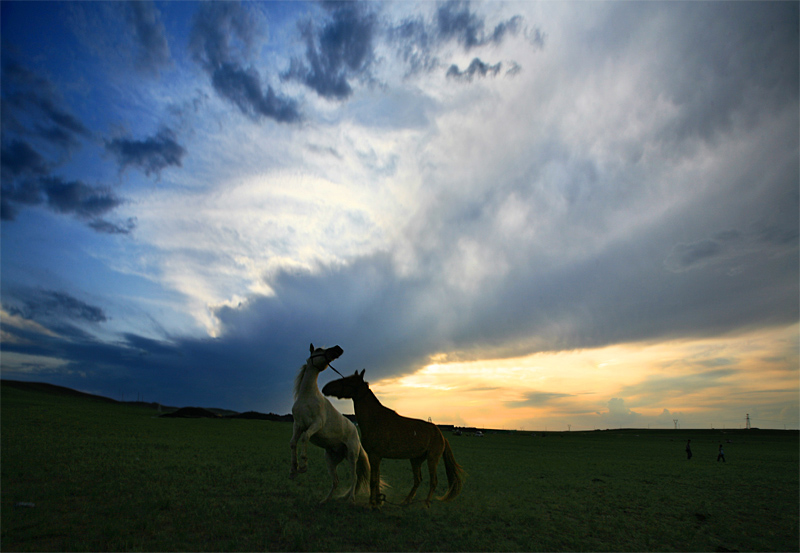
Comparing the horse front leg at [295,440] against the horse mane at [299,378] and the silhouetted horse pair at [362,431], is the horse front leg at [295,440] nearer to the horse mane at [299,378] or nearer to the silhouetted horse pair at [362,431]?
the silhouetted horse pair at [362,431]

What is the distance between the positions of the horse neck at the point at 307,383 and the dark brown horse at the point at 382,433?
67cm

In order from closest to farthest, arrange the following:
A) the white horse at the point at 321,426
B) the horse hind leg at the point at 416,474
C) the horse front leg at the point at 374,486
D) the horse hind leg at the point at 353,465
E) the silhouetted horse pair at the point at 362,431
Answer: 1. the white horse at the point at 321,426
2. the silhouetted horse pair at the point at 362,431
3. the horse front leg at the point at 374,486
4. the horse hind leg at the point at 353,465
5. the horse hind leg at the point at 416,474

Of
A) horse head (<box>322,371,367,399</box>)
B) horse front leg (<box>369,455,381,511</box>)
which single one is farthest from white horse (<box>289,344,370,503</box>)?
horse front leg (<box>369,455,381,511</box>)

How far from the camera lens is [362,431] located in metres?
8.70

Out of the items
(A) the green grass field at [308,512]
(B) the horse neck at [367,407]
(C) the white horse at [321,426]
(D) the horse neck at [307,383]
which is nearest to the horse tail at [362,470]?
(C) the white horse at [321,426]

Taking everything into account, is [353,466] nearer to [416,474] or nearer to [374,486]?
[374,486]

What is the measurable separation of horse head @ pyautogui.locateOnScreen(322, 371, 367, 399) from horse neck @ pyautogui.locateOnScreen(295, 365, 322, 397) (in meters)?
0.58

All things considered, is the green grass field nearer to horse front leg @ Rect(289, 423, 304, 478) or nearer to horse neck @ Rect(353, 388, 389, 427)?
horse front leg @ Rect(289, 423, 304, 478)

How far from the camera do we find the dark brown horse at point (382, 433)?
8.80m

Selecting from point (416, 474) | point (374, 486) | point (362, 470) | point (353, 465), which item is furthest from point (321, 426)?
point (416, 474)

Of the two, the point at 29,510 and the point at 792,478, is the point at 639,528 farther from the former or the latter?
the point at 792,478

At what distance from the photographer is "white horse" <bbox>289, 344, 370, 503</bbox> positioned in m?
8.00

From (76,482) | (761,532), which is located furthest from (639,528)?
(76,482)

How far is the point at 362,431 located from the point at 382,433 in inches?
19.0
